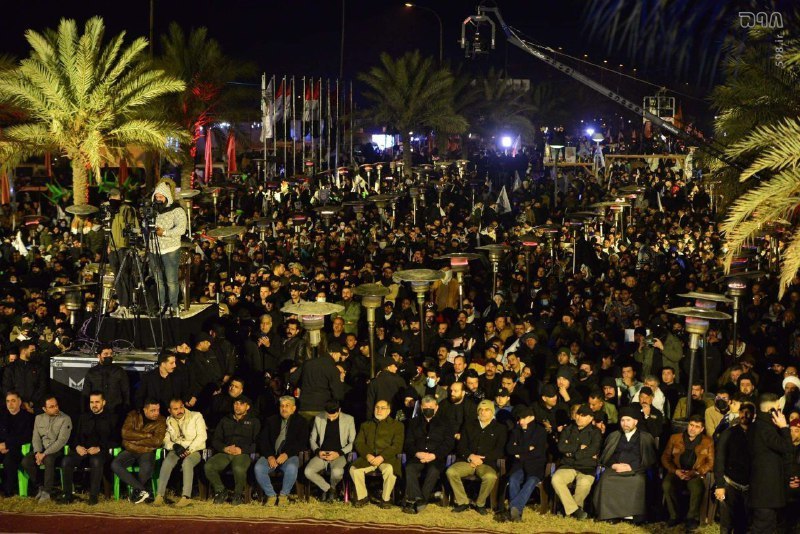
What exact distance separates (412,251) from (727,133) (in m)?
7.38

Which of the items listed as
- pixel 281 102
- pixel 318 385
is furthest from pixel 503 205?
pixel 318 385

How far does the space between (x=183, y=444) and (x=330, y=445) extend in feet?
5.63

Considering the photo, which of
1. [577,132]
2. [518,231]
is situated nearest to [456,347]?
[518,231]

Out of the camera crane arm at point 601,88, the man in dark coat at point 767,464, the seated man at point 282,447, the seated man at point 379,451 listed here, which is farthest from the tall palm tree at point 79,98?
the man in dark coat at point 767,464

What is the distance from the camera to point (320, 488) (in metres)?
13.8

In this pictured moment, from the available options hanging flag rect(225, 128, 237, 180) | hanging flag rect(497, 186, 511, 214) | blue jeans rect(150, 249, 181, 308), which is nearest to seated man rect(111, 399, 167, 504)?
blue jeans rect(150, 249, 181, 308)

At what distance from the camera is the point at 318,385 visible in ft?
48.9

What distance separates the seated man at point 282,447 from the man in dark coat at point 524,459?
95.3 inches

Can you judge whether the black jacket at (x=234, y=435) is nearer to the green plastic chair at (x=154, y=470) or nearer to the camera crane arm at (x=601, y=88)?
the green plastic chair at (x=154, y=470)

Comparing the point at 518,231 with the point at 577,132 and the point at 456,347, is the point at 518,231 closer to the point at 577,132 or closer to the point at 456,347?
the point at 456,347

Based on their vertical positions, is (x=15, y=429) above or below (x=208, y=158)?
below

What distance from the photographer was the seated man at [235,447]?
1366 cm

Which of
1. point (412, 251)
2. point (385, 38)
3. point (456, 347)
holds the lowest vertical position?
point (456, 347)

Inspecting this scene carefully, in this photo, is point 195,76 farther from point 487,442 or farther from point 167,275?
point 487,442
